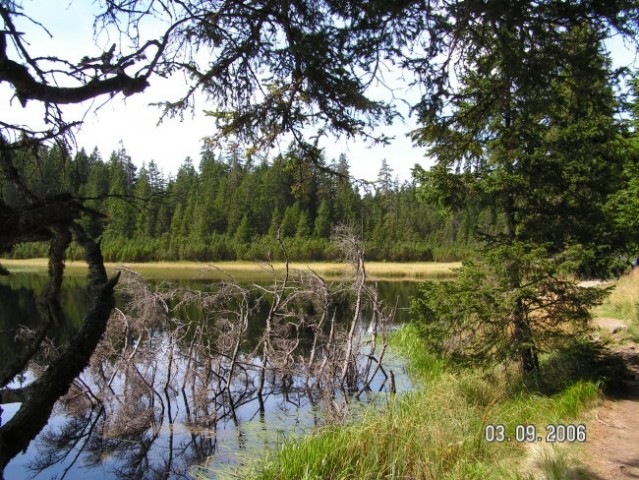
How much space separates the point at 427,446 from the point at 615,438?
1865mm

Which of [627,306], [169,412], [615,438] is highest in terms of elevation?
[627,306]

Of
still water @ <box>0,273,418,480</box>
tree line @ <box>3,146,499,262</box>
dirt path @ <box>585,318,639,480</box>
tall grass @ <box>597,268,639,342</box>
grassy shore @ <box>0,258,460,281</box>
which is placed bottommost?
still water @ <box>0,273,418,480</box>

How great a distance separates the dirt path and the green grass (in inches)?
10.0

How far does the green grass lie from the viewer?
504 centimetres

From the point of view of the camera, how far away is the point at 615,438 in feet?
17.5

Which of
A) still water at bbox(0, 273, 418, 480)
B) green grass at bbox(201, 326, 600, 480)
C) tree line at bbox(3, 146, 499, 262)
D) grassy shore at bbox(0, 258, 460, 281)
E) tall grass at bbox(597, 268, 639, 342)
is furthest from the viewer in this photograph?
grassy shore at bbox(0, 258, 460, 281)

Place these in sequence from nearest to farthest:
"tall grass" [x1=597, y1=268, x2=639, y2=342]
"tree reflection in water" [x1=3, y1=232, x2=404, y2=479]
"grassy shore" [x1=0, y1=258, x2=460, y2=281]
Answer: "tree reflection in water" [x1=3, y1=232, x2=404, y2=479]
"tall grass" [x1=597, y1=268, x2=639, y2=342]
"grassy shore" [x1=0, y1=258, x2=460, y2=281]

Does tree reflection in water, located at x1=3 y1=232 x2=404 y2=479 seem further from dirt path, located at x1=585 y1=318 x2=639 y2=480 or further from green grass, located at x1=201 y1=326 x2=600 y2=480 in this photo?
dirt path, located at x1=585 y1=318 x2=639 y2=480

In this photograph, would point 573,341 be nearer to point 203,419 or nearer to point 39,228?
point 203,419

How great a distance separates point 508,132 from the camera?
25.0 ft

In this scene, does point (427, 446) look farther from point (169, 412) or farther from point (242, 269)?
point (242, 269)
